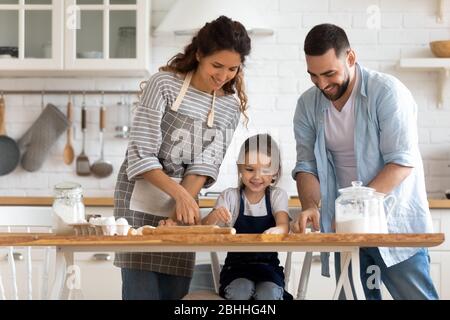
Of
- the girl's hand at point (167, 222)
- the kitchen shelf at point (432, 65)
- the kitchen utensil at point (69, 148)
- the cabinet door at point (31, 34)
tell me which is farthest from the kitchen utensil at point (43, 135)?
the girl's hand at point (167, 222)

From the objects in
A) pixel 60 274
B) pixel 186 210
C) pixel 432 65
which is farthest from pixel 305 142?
pixel 432 65

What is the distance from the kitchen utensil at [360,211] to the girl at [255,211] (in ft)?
1.09

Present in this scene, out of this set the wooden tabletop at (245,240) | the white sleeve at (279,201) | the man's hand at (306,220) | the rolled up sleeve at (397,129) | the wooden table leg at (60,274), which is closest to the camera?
the wooden tabletop at (245,240)

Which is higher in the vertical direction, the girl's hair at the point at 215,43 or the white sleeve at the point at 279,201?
the girl's hair at the point at 215,43

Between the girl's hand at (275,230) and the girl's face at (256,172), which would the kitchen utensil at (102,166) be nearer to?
the girl's face at (256,172)

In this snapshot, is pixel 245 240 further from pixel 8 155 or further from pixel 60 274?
pixel 8 155

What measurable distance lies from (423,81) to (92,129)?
190cm

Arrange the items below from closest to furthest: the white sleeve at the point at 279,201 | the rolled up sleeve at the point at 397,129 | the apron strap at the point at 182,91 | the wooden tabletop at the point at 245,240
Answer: the wooden tabletop at the point at 245,240 < the rolled up sleeve at the point at 397,129 < the apron strap at the point at 182,91 < the white sleeve at the point at 279,201

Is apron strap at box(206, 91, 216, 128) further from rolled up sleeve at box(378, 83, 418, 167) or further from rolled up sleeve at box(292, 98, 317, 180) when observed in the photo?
rolled up sleeve at box(378, 83, 418, 167)

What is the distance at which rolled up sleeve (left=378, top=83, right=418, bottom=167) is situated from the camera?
2746 mm

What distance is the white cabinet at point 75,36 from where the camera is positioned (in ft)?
16.0

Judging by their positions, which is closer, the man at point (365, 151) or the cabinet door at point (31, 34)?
the man at point (365, 151)

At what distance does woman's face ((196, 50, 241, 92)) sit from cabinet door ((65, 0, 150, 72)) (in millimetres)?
2017

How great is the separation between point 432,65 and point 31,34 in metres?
2.20
